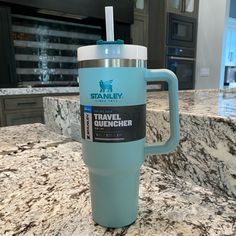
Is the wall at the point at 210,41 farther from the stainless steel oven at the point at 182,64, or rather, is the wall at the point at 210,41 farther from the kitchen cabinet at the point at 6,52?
→ the kitchen cabinet at the point at 6,52

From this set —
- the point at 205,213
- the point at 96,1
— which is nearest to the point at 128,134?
the point at 205,213

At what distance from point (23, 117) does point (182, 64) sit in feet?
7.19

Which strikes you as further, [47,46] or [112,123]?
[47,46]

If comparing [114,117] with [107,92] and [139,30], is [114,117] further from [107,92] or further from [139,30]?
[139,30]

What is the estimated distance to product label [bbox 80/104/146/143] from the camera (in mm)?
285

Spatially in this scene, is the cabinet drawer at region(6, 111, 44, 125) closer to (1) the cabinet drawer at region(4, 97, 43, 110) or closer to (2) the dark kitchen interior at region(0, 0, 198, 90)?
(1) the cabinet drawer at region(4, 97, 43, 110)

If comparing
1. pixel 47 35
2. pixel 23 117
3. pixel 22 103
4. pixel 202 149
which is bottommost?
pixel 23 117

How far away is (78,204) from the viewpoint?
0.39 m

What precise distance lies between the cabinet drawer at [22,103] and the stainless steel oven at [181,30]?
1848 mm

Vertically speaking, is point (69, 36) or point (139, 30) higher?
point (139, 30)

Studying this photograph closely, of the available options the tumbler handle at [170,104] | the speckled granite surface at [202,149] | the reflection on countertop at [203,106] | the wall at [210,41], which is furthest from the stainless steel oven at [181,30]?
the tumbler handle at [170,104]

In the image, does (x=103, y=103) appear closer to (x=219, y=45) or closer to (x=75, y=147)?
(x=75, y=147)

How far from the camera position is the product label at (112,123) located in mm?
285

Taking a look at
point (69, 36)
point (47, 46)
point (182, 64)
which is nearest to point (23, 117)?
point (47, 46)
